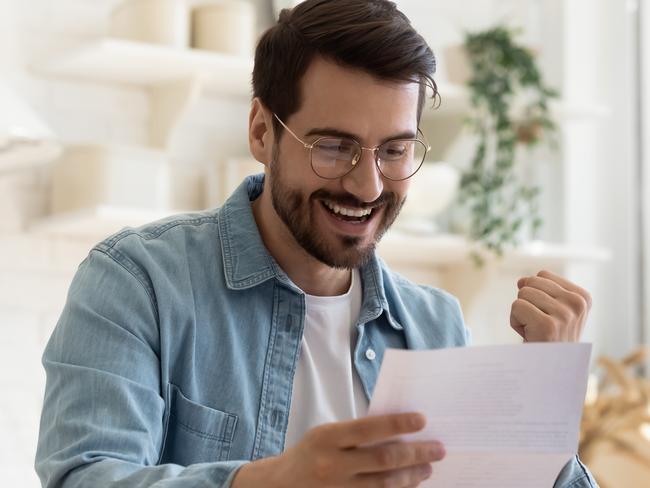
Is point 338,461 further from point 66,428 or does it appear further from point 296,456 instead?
point 66,428

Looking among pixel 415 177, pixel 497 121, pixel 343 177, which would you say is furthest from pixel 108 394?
pixel 497 121

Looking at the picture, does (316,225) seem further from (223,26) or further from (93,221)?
(223,26)

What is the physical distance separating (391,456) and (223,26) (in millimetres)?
1616

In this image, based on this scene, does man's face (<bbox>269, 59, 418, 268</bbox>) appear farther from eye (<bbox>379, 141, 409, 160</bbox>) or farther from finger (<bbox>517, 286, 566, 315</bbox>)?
finger (<bbox>517, 286, 566, 315</bbox>)

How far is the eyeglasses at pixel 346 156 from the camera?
1443mm

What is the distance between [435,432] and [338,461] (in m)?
0.10

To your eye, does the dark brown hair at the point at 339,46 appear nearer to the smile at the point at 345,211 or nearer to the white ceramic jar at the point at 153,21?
the smile at the point at 345,211

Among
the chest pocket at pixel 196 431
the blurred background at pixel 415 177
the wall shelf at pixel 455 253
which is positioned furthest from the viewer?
the wall shelf at pixel 455 253

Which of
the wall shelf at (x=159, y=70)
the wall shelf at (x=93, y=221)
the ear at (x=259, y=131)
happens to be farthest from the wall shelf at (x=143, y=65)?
the ear at (x=259, y=131)

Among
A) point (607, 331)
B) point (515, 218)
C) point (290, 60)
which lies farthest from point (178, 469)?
point (607, 331)

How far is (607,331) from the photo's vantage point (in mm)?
3318

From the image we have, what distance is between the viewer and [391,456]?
41.1 inches

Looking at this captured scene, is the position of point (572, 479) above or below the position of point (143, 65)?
below

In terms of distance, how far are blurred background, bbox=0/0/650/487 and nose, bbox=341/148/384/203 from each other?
0.87m
